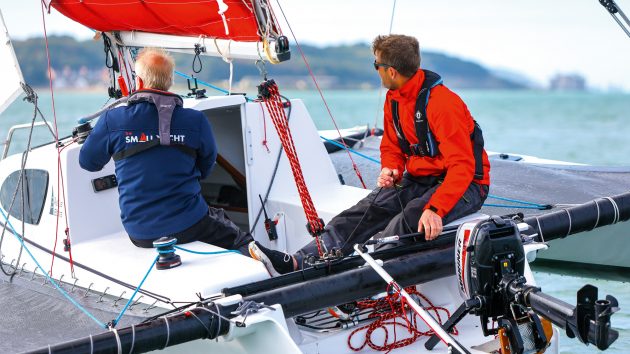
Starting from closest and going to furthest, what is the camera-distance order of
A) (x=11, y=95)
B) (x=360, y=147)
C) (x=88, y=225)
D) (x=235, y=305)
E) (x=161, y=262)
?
(x=235, y=305) < (x=161, y=262) < (x=88, y=225) < (x=11, y=95) < (x=360, y=147)

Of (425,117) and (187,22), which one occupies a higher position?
(187,22)

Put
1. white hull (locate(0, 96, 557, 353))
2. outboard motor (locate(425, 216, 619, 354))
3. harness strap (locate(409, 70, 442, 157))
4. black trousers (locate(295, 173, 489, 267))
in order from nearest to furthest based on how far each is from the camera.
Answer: outboard motor (locate(425, 216, 619, 354)) < white hull (locate(0, 96, 557, 353)) < harness strap (locate(409, 70, 442, 157)) < black trousers (locate(295, 173, 489, 267))

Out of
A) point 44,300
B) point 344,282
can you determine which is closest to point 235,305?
point 344,282

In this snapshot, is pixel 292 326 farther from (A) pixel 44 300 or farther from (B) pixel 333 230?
(A) pixel 44 300

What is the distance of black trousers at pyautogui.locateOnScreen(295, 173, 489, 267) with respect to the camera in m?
4.33

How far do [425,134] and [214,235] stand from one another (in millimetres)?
1079

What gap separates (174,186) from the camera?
417 cm

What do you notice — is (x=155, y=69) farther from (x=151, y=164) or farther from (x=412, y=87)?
(x=412, y=87)

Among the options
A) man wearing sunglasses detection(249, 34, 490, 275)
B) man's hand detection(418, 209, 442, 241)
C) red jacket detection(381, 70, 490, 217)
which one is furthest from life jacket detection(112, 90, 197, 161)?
man's hand detection(418, 209, 442, 241)

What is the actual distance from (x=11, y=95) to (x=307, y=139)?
1647 mm

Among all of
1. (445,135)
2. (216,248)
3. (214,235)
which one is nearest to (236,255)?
(216,248)

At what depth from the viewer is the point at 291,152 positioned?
445 centimetres

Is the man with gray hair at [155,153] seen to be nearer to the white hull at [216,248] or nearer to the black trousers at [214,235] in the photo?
the black trousers at [214,235]

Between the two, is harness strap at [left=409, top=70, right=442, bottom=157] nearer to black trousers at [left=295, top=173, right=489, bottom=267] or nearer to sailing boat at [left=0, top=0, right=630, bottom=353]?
black trousers at [left=295, top=173, right=489, bottom=267]
